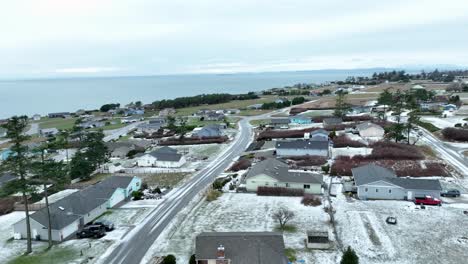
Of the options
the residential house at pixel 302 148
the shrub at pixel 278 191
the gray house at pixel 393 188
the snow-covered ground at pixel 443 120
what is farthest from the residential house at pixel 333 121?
the shrub at pixel 278 191

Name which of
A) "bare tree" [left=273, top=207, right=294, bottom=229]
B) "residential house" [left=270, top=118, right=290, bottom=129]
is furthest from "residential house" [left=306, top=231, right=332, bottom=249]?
"residential house" [left=270, top=118, right=290, bottom=129]

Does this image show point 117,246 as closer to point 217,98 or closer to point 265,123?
point 265,123

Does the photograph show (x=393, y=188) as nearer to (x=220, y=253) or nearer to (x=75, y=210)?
(x=220, y=253)

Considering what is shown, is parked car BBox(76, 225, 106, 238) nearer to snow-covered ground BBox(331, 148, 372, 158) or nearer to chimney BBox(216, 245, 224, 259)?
chimney BBox(216, 245, 224, 259)

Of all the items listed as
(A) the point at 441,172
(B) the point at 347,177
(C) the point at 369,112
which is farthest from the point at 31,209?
(C) the point at 369,112

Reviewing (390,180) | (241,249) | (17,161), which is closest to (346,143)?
(390,180)
